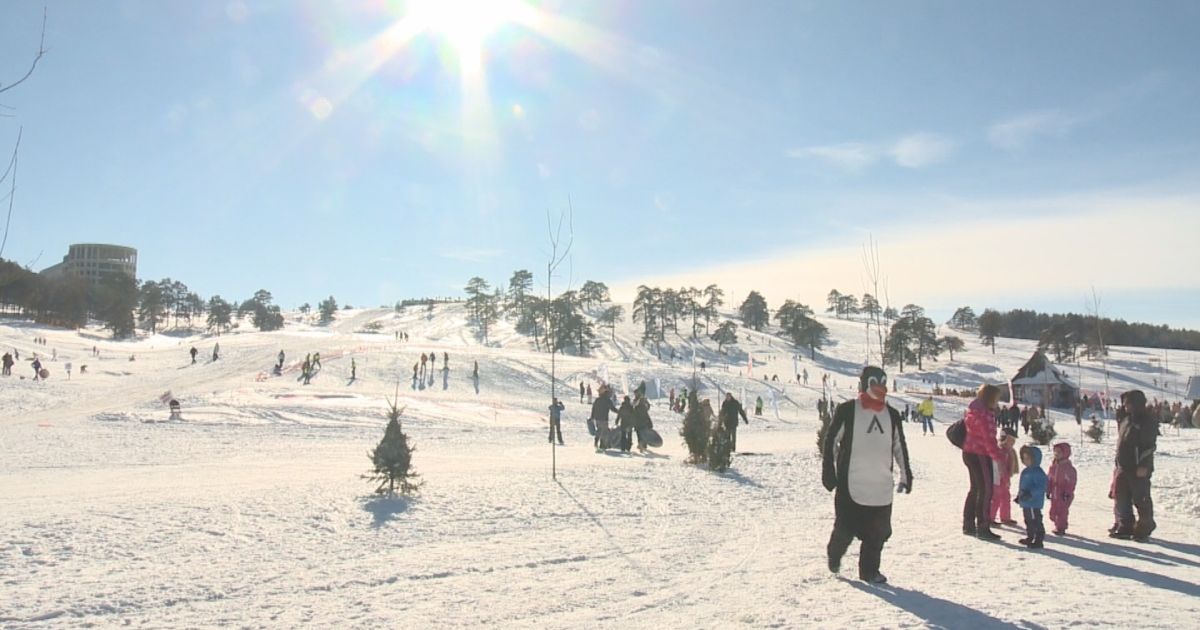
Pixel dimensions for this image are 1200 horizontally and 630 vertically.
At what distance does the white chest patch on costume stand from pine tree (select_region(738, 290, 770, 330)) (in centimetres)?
12333

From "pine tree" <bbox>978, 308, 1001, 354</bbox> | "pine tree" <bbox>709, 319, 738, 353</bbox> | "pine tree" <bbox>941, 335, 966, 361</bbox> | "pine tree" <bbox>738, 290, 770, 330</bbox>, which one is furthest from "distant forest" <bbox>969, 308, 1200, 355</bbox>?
"pine tree" <bbox>709, 319, 738, 353</bbox>

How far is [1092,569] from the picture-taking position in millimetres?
6840

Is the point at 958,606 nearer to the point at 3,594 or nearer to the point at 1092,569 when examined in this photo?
the point at 1092,569

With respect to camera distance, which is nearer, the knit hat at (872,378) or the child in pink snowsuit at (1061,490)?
the knit hat at (872,378)

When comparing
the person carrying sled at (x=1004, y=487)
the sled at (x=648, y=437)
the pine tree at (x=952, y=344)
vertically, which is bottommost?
the sled at (x=648, y=437)

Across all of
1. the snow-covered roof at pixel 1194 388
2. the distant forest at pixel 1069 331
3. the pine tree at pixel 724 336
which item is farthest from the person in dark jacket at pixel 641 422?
the distant forest at pixel 1069 331


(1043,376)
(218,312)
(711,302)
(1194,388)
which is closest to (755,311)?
(711,302)

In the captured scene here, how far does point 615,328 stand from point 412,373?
76.4 m

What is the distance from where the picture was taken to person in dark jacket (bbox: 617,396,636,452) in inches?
745

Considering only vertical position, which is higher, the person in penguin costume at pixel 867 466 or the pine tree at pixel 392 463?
the person in penguin costume at pixel 867 466

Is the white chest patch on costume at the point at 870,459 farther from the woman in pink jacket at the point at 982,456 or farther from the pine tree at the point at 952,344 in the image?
the pine tree at the point at 952,344

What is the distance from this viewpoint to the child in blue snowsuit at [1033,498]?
7.79 metres

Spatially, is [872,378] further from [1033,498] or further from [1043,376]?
[1043,376]

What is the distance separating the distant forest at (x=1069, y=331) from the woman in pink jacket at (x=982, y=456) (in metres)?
110
